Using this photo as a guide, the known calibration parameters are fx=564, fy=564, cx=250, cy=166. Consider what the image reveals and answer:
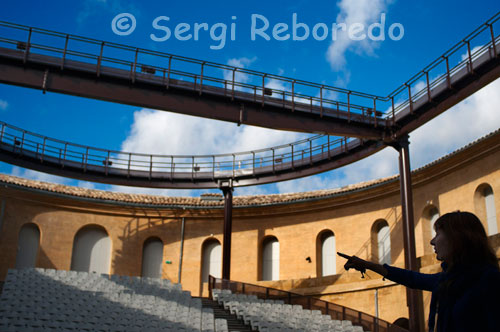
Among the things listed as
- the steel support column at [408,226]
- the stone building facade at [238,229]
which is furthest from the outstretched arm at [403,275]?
the stone building facade at [238,229]

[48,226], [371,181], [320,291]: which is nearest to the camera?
[320,291]

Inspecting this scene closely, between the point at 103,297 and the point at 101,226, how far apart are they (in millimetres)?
13818

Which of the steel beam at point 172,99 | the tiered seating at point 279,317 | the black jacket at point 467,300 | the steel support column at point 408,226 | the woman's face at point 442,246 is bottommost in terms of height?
the black jacket at point 467,300

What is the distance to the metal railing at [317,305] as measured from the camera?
77.0ft

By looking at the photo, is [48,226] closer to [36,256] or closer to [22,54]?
[36,256]

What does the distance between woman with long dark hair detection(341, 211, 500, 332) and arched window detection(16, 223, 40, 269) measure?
3632cm

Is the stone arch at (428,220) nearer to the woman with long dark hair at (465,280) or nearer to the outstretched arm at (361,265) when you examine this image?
the outstretched arm at (361,265)

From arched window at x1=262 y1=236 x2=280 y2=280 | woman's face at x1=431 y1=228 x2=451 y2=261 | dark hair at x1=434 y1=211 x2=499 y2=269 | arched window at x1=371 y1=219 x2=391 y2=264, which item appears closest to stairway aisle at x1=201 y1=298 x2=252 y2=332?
arched window at x1=262 y1=236 x2=280 y2=280

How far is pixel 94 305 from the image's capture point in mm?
23844

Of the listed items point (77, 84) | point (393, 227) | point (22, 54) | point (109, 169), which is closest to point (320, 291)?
point (393, 227)

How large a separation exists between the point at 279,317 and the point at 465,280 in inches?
908

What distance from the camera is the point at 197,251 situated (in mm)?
38500

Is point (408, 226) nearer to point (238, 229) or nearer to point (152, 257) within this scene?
point (238, 229)

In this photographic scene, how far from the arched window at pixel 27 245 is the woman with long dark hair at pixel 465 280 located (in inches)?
1430
